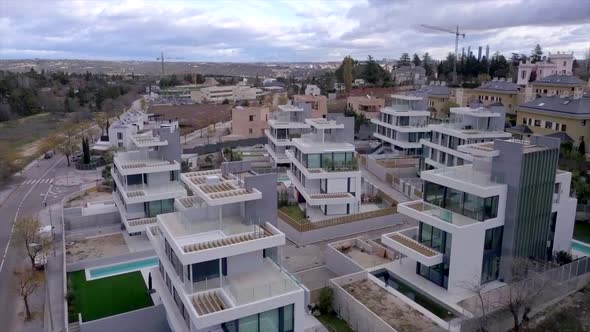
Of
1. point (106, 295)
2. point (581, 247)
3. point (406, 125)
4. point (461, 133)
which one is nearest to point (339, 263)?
point (106, 295)

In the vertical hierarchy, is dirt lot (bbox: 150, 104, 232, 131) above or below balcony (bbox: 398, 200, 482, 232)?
below

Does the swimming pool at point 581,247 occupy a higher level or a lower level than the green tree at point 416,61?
lower

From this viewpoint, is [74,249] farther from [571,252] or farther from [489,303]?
[571,252]

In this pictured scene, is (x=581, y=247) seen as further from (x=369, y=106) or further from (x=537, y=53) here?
(x=537, y=53)

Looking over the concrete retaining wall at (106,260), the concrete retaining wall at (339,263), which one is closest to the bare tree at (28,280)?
the concrete retaining wall at (106,260)

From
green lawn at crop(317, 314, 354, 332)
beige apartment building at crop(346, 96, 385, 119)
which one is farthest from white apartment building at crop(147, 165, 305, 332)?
beige apartment building at crop(346, 96, 385, 119)

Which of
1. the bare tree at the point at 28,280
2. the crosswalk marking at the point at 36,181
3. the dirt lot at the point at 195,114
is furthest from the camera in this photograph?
the dirt lot at the point at 195,114

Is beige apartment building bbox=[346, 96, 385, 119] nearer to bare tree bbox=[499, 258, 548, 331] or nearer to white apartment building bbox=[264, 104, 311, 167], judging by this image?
white apartment building bbox=[264, 104, 311, 167]

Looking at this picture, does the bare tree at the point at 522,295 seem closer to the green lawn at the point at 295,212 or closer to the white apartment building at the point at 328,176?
the white apartment building at the point at 328,176
